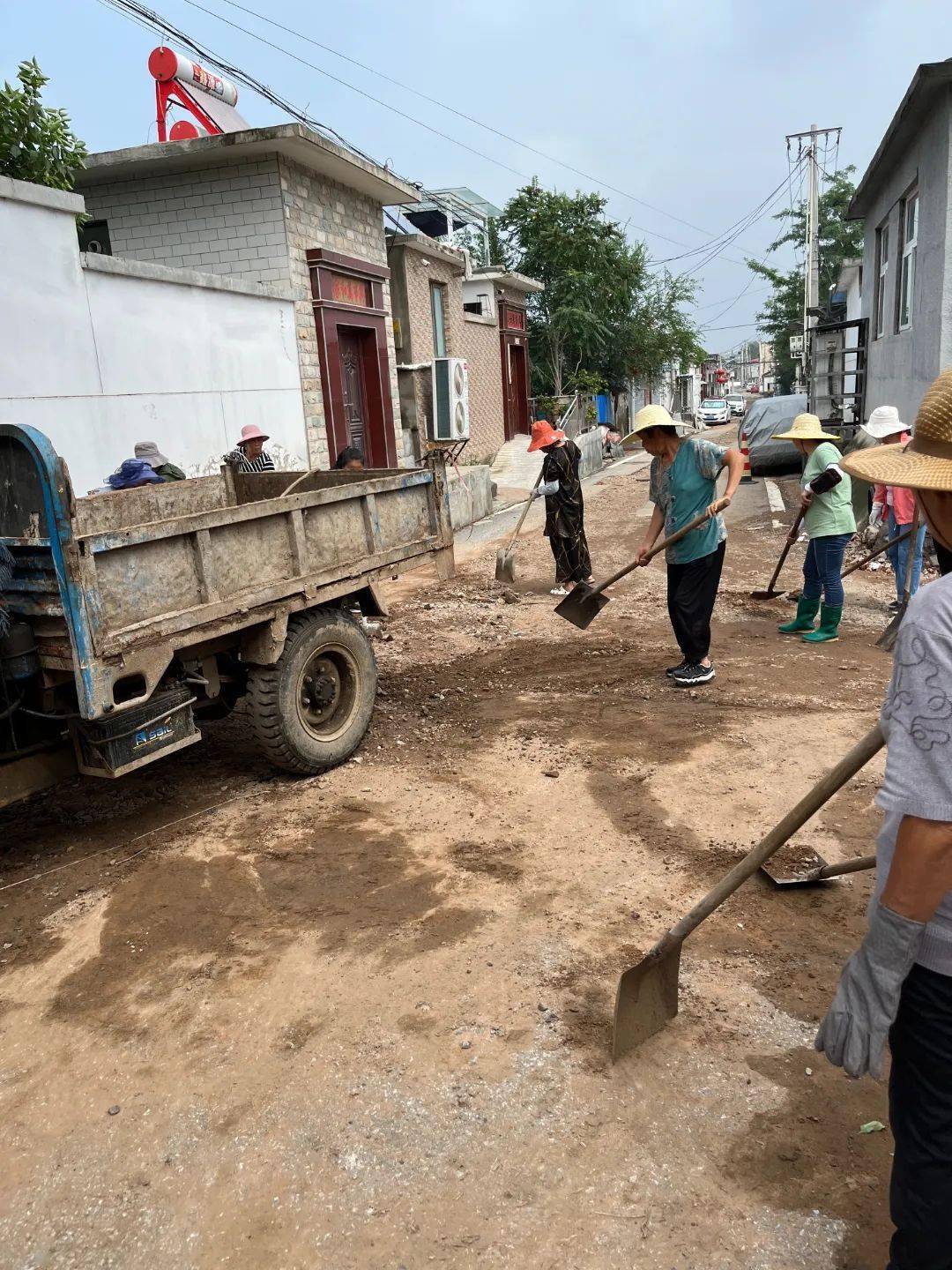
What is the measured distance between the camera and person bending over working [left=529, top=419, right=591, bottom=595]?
353 inches

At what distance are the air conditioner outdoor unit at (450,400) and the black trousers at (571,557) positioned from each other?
611 centimetres

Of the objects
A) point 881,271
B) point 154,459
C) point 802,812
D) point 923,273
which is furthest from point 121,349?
point 881,271

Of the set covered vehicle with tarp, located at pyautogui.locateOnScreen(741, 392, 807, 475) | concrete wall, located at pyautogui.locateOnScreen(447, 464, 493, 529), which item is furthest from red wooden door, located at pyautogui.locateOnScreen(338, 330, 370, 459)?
covered vehicle with tarp, located at pyautogui.locateOnScreen(741, 392, 807, 475)

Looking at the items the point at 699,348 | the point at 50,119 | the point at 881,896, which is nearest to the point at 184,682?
the point at 881,896

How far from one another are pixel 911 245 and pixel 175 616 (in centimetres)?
1159

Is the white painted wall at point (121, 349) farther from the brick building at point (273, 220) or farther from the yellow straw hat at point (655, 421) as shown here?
the yellow straw hat at point (655, 421)

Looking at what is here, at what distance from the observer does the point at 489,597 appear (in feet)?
30.6

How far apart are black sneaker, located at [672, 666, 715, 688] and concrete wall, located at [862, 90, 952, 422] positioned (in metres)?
4.64

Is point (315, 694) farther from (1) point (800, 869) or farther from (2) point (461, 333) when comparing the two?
(2) point (461, 333)

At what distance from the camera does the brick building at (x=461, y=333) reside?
49.9 ft

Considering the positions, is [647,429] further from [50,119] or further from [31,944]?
[50,119]

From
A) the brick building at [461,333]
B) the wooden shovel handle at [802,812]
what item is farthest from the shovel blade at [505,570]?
the wooden shovel handle at [802,812]

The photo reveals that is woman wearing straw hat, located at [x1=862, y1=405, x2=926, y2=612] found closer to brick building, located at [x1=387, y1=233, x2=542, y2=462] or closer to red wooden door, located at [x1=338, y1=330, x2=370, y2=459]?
red wooden door, located at [x1=338, y1=330, x2=370, y2=459]

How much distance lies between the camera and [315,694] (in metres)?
4.93
